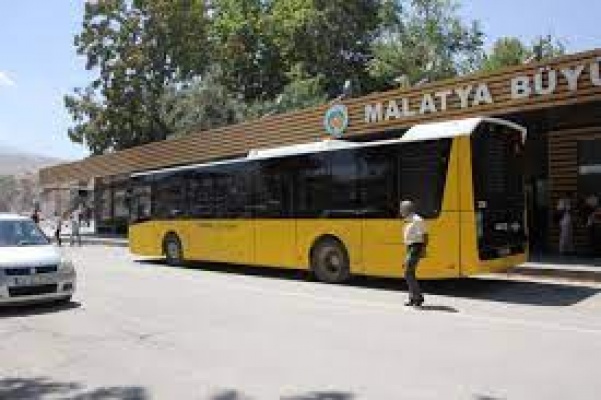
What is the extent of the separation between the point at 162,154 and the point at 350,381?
25633 millimetres

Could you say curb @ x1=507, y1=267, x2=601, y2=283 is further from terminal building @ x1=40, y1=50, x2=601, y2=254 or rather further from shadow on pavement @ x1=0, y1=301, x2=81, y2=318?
shadow on pavement @ x1=0, y1=301, x2=81, y2=318

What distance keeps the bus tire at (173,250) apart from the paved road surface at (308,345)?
18.8ft

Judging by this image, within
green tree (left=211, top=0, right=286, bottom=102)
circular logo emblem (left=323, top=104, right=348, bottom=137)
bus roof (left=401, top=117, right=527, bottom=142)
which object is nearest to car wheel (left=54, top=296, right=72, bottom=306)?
bus roof (left=401, top=117, right=527, bottom=142)

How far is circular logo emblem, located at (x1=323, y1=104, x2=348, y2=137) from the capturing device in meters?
21.1

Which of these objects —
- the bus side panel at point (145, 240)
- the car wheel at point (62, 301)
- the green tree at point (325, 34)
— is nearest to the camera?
the car wheel at point (62, 301)

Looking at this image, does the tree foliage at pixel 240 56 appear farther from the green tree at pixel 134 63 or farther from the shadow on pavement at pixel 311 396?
the shadow on pavement at pixel 311 396

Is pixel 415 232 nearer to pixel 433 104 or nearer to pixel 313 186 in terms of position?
pixel 313 186

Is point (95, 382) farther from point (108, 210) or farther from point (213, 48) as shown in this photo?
point (213, 48)

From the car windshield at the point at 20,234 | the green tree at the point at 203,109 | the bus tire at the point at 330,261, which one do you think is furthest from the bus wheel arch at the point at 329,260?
the green tree at the point at 203,109

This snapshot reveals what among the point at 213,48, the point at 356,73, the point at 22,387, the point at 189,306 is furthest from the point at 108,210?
the point at 22,387

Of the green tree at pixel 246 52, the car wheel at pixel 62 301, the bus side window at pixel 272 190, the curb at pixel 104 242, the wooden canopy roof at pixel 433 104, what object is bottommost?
the car wheel at pixel 62 301

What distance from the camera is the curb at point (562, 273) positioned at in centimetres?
1392

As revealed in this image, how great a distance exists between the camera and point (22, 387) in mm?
6840

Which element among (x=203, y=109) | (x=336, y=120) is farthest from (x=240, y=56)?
(x=336, y=120)
